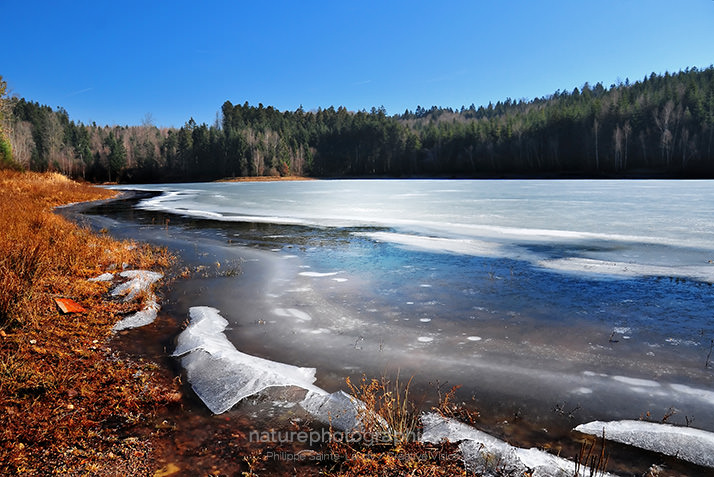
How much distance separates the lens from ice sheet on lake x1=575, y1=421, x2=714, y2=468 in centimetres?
309

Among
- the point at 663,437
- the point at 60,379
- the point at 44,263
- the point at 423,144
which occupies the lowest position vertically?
the point at 663,437

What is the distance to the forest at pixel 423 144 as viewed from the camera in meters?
72.7

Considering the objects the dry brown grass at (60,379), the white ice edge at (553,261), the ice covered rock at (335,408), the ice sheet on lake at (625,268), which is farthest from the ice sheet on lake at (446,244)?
the dry brown grass at (60,379)

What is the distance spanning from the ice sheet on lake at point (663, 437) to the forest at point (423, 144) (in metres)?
79.7

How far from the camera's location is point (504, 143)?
91625 millimetres

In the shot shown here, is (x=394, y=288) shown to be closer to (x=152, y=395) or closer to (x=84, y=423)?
(x=152, y=395)

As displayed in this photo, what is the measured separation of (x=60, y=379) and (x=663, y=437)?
5138 mm

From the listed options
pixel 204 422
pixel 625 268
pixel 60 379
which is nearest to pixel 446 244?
pixel 625 268

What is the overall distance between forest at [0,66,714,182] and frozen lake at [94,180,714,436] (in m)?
71.3

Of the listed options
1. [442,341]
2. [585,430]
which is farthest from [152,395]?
[585,430]

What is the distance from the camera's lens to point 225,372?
4.36m

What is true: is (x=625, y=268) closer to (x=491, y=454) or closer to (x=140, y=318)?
(x=491, y=454)

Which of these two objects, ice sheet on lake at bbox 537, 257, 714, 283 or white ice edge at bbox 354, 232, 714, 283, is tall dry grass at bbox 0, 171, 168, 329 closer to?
white ice edge at bbox 354, 232, 714, 283

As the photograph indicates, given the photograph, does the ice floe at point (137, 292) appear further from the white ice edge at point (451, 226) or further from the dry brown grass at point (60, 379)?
the white ice edge at point (451, 226)
